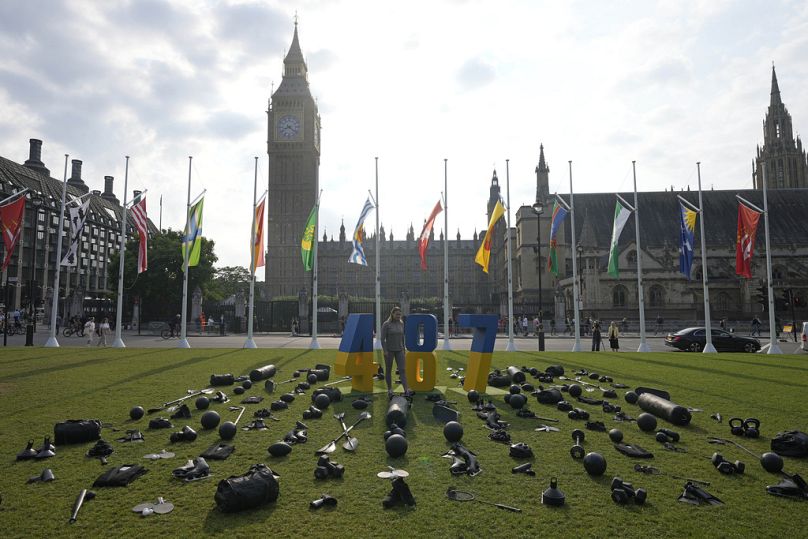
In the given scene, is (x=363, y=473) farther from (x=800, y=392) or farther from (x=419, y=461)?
(x=800, y=392)

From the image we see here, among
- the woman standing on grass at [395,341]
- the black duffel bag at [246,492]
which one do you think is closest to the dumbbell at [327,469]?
the black duffel bag at [246,492]

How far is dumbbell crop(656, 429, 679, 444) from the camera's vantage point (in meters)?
6.81

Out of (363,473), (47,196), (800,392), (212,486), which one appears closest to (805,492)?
(363,473)

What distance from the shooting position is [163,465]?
575 cm

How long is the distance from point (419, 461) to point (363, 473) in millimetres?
726

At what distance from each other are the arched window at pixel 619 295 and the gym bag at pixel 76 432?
5065 cm

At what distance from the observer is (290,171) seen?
319 ft

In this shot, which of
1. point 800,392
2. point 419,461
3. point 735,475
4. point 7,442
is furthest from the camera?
point 800,392

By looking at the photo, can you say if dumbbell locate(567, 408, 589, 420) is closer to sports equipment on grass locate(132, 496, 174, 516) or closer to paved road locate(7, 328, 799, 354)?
sports equipment on grass locate(132, 496, 174, 516)

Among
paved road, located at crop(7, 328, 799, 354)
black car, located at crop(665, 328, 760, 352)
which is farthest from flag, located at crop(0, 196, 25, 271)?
black car, located at crop(665, 328, 760, 352)

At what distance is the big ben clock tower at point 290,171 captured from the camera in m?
95.6

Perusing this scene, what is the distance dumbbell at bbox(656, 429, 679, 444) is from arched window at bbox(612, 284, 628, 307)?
155 ft

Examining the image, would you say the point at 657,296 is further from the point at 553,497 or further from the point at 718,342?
the point at 553,497

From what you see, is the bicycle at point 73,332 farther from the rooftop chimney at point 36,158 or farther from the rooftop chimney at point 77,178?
the rooftop chimney at point 77,178
